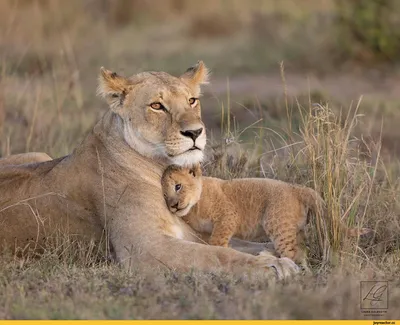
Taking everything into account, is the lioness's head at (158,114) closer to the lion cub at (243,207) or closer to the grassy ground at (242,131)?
the lion cub at (243,207)

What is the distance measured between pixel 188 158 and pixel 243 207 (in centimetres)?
56

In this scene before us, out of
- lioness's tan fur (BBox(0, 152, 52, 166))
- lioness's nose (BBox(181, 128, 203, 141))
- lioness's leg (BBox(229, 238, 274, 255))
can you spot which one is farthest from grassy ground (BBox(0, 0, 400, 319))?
lioness's tan fur (BBox(0, 152, 52, 166))

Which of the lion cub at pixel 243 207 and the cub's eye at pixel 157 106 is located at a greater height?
the cub's eye at pixel 157 106

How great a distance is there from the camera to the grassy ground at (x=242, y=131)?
540 cm

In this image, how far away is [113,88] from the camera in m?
6.54

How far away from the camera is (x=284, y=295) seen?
209 inches

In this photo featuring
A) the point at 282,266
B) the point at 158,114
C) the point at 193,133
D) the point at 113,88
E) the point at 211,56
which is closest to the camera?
the point at 282,266

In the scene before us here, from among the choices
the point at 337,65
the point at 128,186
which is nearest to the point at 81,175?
the point at 128,186

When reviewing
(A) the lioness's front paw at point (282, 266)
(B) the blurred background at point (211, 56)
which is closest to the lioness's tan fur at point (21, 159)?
(B) the blurred background at point (211, 56)

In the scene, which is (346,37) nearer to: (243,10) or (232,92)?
(232,92)

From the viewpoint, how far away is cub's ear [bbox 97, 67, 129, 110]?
257 inches

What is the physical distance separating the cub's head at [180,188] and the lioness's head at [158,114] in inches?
3.8

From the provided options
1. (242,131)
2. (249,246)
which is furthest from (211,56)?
(249,246)

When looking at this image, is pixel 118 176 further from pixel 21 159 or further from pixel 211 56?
pixel 211 56
